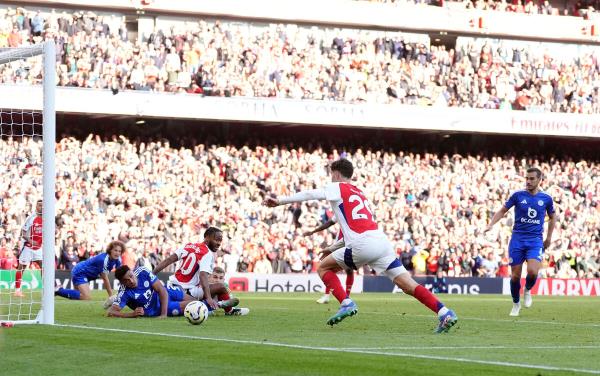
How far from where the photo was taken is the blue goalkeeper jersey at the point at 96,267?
72.5 feet

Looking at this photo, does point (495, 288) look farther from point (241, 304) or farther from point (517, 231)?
point (517, 231)

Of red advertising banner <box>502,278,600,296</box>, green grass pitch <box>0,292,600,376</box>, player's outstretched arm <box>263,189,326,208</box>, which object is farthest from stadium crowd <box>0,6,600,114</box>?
player's outstretched arm <box>263,189,326,208</box>

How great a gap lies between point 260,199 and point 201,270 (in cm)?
2273

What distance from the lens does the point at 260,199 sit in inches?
1569

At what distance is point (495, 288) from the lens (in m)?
38.0

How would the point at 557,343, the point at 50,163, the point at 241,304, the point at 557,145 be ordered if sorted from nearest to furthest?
the point at 557,343
the point at 50,163
the point at 241,304
the point at 557,145

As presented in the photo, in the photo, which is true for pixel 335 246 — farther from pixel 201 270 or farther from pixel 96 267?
pixel 96 267

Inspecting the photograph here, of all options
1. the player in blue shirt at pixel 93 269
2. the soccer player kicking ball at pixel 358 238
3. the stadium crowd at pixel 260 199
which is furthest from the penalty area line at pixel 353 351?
the stadium crowd at pixel 260 199

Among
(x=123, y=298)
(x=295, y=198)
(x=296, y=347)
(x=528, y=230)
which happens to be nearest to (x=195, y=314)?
(x=123, y=298)

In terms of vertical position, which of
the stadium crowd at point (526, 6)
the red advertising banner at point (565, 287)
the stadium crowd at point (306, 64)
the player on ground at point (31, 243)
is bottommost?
the red advertising banner at point (565, 287)

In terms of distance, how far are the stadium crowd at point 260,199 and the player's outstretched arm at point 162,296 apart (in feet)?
45.9

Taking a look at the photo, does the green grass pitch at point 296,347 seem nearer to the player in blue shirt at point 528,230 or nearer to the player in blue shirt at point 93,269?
the player in blue shirt at point 528,230

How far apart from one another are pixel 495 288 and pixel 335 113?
9079 millimetres

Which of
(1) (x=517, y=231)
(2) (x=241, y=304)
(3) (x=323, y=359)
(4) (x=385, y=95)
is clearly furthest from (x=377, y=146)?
(3) (x=323, y=359)
